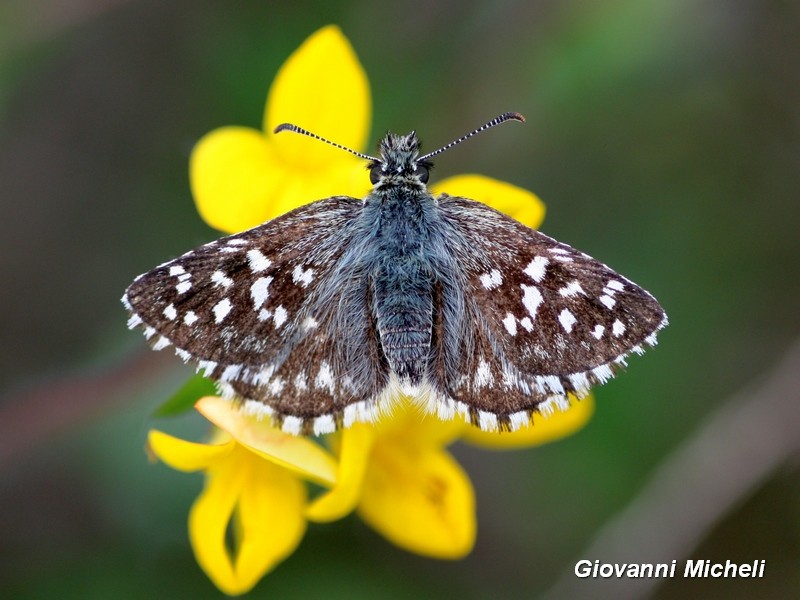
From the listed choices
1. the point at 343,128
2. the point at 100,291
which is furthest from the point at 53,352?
the point at 343,128

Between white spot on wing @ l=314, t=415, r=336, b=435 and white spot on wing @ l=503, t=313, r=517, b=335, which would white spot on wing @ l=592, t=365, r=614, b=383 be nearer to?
white spot on wing @ l=503, t=313, r=517, b=335

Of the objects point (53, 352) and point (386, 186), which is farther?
point (53, 352)

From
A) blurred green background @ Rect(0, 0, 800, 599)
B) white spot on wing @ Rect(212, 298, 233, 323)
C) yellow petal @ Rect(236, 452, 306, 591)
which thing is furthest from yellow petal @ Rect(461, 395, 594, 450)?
blurred green background @ Rect(0, 0, 800, 599)

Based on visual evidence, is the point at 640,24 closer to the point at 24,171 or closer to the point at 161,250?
the point at 161,250

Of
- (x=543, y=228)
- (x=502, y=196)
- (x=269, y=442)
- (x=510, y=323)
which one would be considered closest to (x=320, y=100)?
(x=502, y=196)

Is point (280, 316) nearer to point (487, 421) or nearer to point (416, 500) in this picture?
point (487, 421)

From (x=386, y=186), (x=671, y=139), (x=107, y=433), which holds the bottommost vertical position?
(x=107, y=433)
